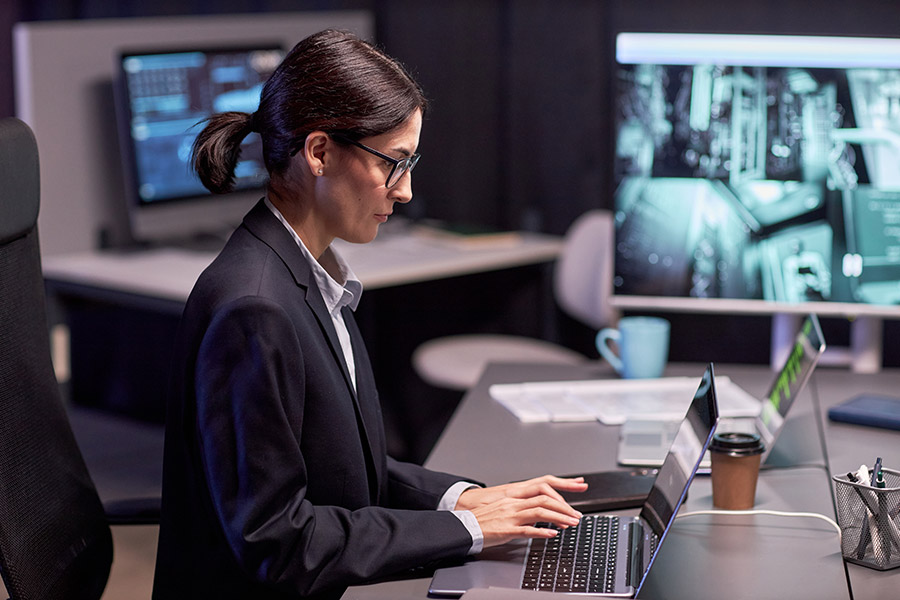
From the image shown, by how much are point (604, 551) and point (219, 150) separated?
0.66m

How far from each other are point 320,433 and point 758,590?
20.1 inches

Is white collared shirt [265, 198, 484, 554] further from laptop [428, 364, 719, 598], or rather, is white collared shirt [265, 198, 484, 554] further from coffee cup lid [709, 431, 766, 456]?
coffee cup lid [709, 431, 766, 456]

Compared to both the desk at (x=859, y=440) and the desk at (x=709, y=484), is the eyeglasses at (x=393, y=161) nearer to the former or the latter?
the desk at (x=709, y=484)

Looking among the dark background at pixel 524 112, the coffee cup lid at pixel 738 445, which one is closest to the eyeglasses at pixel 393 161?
the coffee cup lid at pixel 738 445

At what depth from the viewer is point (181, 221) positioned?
297 cm

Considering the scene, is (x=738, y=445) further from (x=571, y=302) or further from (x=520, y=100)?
(x=520, y=100)

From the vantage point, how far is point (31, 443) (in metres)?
1.29

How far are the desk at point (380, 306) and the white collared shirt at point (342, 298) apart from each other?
48.2 inches

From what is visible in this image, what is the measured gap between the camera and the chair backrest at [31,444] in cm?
124

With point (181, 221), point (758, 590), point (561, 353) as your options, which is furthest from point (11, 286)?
point (561, 353)

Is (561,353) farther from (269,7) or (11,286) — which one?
(11,286)

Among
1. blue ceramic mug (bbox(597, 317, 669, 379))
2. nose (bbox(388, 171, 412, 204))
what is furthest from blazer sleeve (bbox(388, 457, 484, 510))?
blue ceramic mug (bbox(597, 317, 669, 379))

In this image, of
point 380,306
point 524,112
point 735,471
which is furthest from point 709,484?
point 380,306

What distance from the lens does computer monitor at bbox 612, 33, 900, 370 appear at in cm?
176
